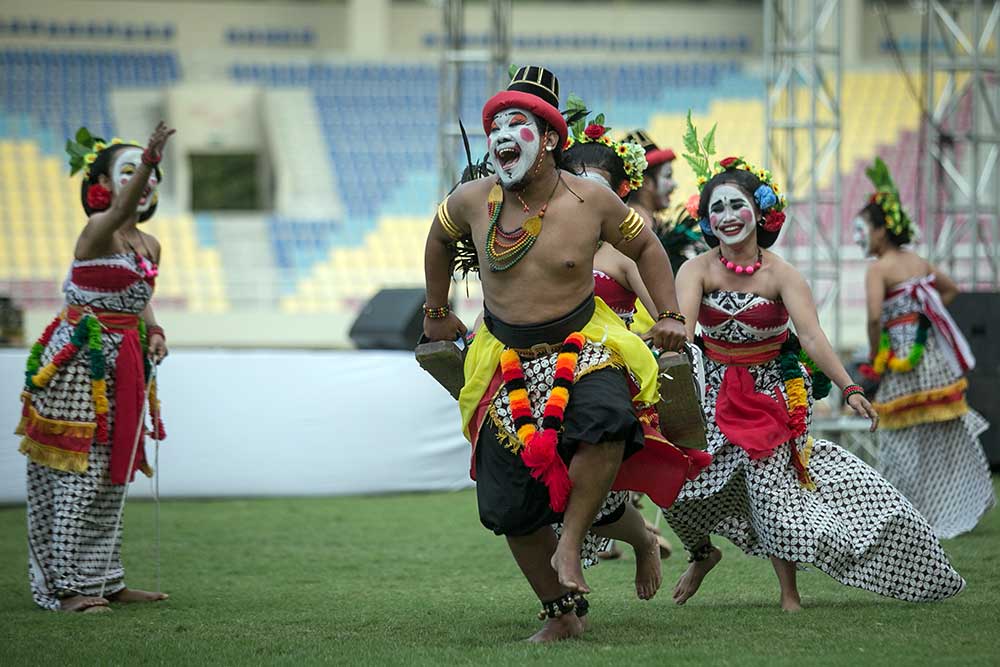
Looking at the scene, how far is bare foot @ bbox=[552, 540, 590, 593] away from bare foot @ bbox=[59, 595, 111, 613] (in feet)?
7.35

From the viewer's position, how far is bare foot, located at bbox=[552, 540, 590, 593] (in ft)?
14.3

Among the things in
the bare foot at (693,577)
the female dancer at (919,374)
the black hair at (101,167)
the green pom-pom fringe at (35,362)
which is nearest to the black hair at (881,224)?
the female dancer at (919,374)

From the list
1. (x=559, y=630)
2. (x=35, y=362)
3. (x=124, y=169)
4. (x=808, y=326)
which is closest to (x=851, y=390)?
(x=808, y=326)

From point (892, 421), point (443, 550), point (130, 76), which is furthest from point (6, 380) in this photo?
point (130, 76)

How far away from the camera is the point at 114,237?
603cm

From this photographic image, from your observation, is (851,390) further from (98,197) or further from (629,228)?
(98,197)

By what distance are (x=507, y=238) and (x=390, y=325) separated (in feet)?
22.1

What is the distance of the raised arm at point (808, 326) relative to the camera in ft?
17.7

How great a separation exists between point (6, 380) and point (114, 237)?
3.67 metres

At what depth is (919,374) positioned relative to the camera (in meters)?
8.32

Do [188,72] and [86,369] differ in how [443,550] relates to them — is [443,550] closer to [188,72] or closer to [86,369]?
[86,369]

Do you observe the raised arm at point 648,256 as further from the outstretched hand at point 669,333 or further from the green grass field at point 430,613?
the green grass field at point 430,613

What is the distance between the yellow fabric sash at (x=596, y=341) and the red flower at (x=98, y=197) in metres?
2.16

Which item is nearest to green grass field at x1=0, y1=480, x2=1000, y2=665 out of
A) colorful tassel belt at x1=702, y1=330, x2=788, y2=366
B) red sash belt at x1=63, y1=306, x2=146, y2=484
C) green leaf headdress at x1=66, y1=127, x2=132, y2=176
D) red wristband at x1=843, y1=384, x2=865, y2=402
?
red sash belt at x1=63, y1=306, x2=146, y2=484
